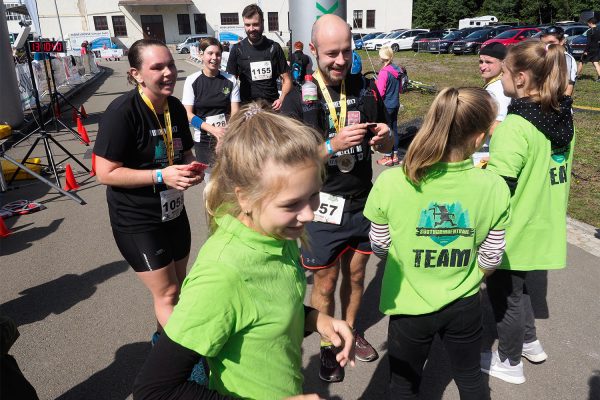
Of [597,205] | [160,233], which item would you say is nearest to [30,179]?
[160,233]

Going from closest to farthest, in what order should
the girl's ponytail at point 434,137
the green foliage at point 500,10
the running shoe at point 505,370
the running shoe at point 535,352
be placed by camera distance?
the girl's ponytail at point 434,137 → the running shoe at point 505,370 → the running shoe at point 535,352 → the green foliage at point 500,10

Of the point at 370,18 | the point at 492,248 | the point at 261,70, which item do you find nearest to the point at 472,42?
the point at 261,70

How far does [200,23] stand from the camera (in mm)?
55844

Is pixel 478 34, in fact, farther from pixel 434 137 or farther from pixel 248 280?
pixel 248 280

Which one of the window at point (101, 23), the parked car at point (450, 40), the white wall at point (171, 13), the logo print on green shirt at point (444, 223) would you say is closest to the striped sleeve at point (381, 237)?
the logo print on green shirt at point (444, 223)

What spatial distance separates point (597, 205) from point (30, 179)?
8.42m

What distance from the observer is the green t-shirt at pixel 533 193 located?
231 centimetres

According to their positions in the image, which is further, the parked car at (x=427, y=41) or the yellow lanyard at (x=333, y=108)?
the parked car at (x=427, y=41)

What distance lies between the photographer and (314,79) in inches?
107

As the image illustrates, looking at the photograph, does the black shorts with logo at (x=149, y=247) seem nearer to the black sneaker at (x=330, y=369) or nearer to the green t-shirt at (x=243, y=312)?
the black sneaker at (x=330, y=369)

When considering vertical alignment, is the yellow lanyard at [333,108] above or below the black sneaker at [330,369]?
above

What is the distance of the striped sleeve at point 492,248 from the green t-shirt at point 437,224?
0.10 ft

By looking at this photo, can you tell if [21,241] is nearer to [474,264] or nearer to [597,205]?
[474,264]

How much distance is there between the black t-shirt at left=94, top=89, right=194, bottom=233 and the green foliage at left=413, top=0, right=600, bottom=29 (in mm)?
54240
